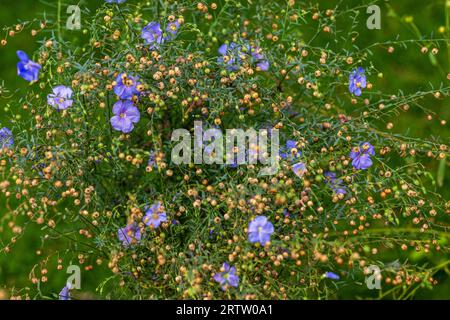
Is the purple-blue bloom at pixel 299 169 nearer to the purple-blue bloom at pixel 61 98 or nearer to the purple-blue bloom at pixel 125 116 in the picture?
the purple-blue bloom at pixel 125 116

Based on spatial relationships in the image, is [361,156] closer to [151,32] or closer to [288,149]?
[288,149]

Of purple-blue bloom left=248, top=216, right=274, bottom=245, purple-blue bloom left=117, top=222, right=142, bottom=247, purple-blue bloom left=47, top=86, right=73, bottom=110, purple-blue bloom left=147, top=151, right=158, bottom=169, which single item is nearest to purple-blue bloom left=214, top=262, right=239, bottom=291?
purple-blue bloom left=248, top=216, right=274, bottom=245

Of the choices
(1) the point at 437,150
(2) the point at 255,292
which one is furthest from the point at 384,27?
(2) the point at 255,292

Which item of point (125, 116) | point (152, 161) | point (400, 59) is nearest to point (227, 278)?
point (152, 161)

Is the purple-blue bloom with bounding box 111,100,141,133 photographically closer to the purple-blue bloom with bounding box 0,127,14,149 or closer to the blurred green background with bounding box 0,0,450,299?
the purple-blue bloom with bounding box 0,127,14,149

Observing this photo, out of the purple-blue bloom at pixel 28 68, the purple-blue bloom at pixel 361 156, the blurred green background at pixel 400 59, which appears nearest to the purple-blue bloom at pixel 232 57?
the purple-blue bloom at pixel 361 156

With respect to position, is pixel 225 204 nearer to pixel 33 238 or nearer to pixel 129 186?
pixel 129 186
